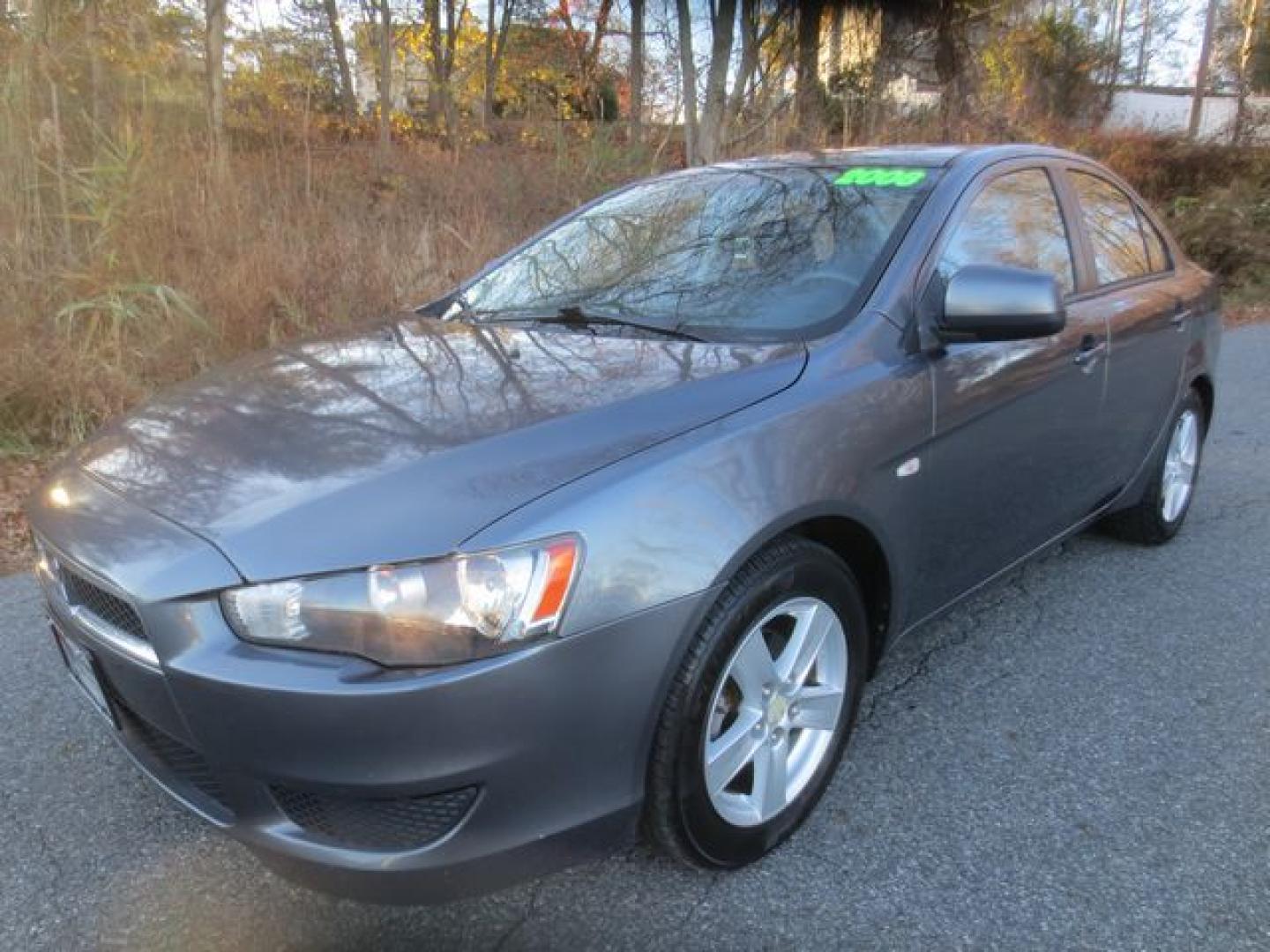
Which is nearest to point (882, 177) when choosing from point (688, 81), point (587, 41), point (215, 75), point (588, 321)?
point (588, 321)

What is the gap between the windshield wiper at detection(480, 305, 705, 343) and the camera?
101 inches

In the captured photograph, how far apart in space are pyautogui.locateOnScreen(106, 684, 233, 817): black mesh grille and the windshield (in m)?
1.46

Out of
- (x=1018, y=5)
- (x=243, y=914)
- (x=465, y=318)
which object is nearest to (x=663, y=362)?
(x=465, y=318)

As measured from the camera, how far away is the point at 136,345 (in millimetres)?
5602

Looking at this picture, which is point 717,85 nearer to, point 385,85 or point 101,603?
point 385,85

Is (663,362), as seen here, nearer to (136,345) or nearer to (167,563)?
(167,563)

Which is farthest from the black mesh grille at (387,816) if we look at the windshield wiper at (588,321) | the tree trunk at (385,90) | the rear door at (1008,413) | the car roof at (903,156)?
the tree trunk at (385,90)

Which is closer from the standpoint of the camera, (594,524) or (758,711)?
(594,524)

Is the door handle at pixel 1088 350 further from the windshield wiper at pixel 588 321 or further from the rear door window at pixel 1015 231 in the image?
the windshield wiper at pixel 588 321

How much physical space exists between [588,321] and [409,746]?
4.75 feet

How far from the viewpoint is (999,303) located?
242cm

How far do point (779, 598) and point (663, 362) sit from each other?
618 millimetres

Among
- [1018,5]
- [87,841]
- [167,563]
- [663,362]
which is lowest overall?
[87,841]

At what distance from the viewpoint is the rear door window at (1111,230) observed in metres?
3.44
